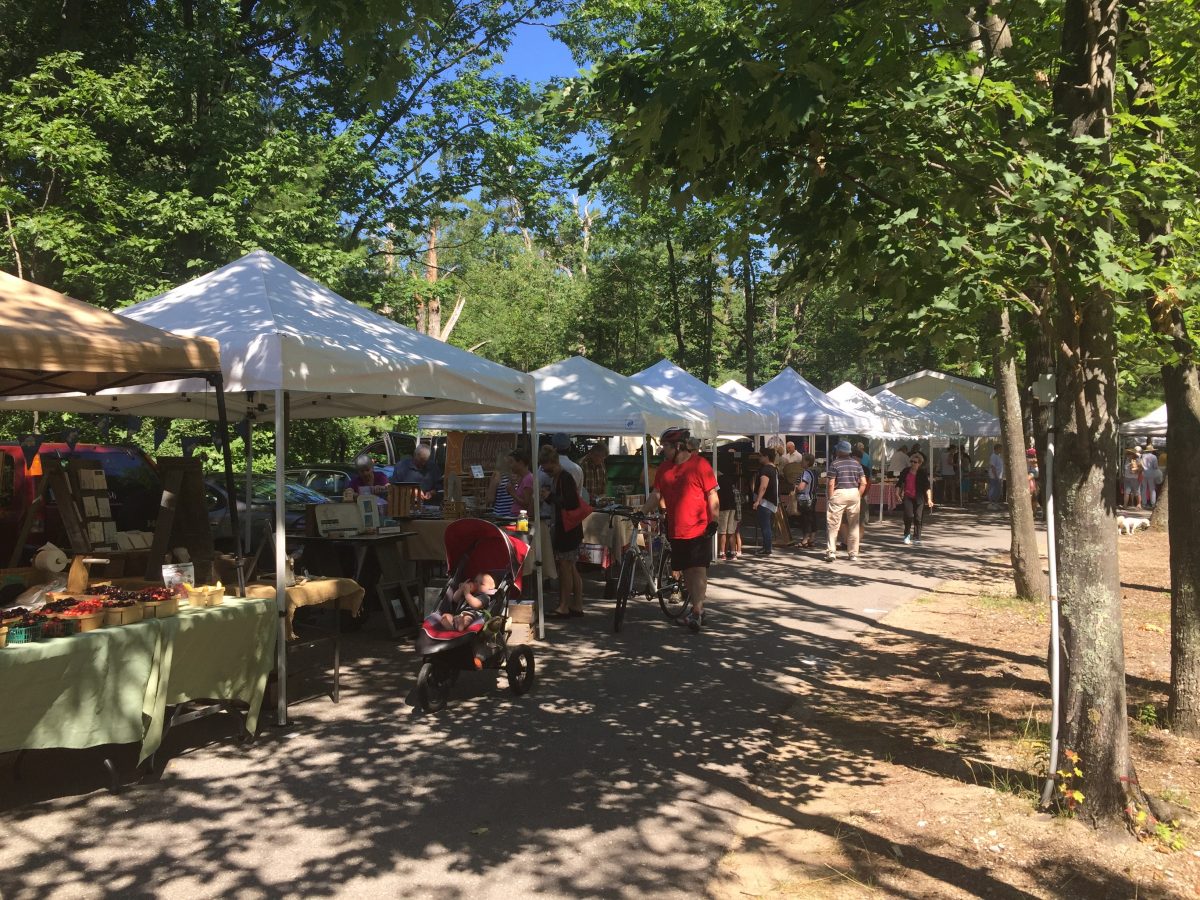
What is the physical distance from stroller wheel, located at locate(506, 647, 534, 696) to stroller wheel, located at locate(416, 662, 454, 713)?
0.48m

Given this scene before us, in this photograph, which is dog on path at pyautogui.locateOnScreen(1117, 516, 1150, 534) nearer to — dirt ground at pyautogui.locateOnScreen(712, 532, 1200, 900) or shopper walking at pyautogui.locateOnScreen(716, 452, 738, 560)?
shopper walking at pyautogui.locateOnScreen(716, 452, 738, 560)

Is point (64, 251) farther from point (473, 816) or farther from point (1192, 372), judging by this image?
point (1192, 372)

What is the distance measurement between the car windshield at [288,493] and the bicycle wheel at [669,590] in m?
5.52

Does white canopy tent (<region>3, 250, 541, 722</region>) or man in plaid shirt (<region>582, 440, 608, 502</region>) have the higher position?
white canopy tent (<region>3, 250, 541, 722</region>)

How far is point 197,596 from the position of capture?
5898mm

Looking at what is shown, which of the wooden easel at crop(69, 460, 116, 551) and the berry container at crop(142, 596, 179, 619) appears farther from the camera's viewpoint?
the wooden easel at crop(69, 460, 116, 551)

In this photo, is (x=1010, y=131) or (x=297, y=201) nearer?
(x=1010, y=131)

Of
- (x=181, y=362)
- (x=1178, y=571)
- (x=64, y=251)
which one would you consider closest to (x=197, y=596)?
(x=181, y=362)

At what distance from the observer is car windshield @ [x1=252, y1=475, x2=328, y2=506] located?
538 inches

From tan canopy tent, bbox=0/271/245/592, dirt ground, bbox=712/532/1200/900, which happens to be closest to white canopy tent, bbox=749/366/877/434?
dirt ground, bbox=712/532/1200/900

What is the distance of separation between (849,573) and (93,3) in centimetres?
1822

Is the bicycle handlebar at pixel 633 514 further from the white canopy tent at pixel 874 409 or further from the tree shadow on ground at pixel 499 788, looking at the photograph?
the white canopy tent at pixel 874 409

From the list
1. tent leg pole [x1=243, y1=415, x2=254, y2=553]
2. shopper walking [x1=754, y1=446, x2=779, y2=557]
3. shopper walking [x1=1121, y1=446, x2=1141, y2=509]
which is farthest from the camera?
shopper walking [x1=1121, y1=446, x2=1141, y2=509]

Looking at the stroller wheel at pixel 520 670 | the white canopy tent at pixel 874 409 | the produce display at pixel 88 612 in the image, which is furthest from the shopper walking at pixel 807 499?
the produce display at pixel 88 612
